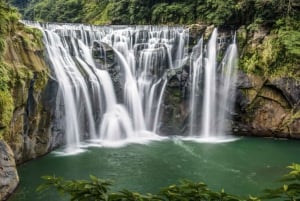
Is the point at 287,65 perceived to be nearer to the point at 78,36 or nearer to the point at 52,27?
the point at 78,36

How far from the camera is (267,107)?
61.9 ft

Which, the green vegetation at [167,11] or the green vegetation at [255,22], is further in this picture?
the green vegetation at [167,11]

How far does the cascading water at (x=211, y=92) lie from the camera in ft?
65.3

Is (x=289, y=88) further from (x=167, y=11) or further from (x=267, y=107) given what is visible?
(x=167, y=11)

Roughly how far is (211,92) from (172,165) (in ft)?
22.7

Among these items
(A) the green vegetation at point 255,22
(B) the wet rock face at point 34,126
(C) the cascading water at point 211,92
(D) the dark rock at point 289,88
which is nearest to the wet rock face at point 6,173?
(B) the wet rock face at point 34,126

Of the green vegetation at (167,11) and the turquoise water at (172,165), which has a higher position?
the green vegetation at (167,11)

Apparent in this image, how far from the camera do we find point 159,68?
20.7 m

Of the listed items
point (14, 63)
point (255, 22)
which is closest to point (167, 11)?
point (255, 22)

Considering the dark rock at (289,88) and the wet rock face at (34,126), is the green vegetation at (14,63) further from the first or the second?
the dark rock at (289,88)

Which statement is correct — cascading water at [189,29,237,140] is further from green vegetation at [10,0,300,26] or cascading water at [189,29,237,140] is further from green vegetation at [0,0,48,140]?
green vegetation at [0,0,48,140]

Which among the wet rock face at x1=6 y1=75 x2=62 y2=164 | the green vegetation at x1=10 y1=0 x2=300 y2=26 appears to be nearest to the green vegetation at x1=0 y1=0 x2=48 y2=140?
the wet rock face at x1=6 y1=75 x2=62 y2=164

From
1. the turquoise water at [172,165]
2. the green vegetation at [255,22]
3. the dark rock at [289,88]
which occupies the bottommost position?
the turquoise water at [172,165]

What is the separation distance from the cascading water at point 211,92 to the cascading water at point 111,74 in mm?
1204
